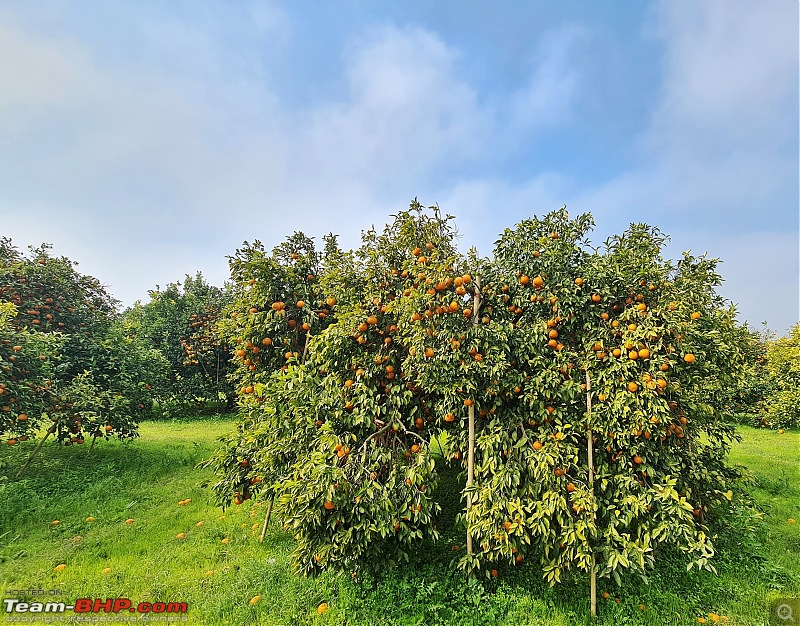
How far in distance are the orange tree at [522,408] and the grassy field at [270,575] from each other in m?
0.24

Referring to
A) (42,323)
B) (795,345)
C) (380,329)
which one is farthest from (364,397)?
(795,345)

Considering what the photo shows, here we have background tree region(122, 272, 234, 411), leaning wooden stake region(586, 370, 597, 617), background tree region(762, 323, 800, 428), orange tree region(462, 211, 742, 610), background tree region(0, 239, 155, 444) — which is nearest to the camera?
orange tree region(462, 211, 742, 610)

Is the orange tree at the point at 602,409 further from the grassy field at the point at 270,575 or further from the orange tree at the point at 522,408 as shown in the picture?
the grassy field at the point at 270,575

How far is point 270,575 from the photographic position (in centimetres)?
327

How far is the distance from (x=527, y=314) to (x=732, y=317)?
4.96 feet

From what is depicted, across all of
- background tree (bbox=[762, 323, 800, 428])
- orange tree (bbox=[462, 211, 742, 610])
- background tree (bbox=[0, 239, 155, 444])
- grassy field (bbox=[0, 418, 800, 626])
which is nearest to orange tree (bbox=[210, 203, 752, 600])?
orange tree (bbox=[462, 211, 742, 610])

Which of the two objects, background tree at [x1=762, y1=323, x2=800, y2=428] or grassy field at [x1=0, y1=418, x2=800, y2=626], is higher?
background tree at [x1=762, y1=323, x2=800, y2=428]

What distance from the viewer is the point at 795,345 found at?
10.5 metres

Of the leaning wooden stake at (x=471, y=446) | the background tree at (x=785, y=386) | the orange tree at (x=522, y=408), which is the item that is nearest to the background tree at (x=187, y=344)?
the orange tree at (x=522, y=408)

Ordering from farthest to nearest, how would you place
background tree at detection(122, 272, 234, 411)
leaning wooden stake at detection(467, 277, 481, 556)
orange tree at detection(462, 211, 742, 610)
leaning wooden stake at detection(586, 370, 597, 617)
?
background tree at detection(122, 272, 234, 411)
leaning wooden stake at detection(467, 277, 481, 556)
leaning wooden stake at detection(586, 370, 597, 617)
orange tree at detection(462, 211, 742, 610)

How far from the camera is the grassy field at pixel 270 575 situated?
2.90m

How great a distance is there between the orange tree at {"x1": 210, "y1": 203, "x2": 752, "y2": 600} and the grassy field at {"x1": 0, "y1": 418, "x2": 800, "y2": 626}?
0.80ft

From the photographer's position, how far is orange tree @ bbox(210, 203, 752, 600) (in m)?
2.79

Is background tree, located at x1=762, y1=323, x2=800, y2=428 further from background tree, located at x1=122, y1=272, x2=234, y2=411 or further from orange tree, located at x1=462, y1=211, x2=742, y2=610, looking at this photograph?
background tree, located at x1=122, y1=272, x2=234, y2=411
